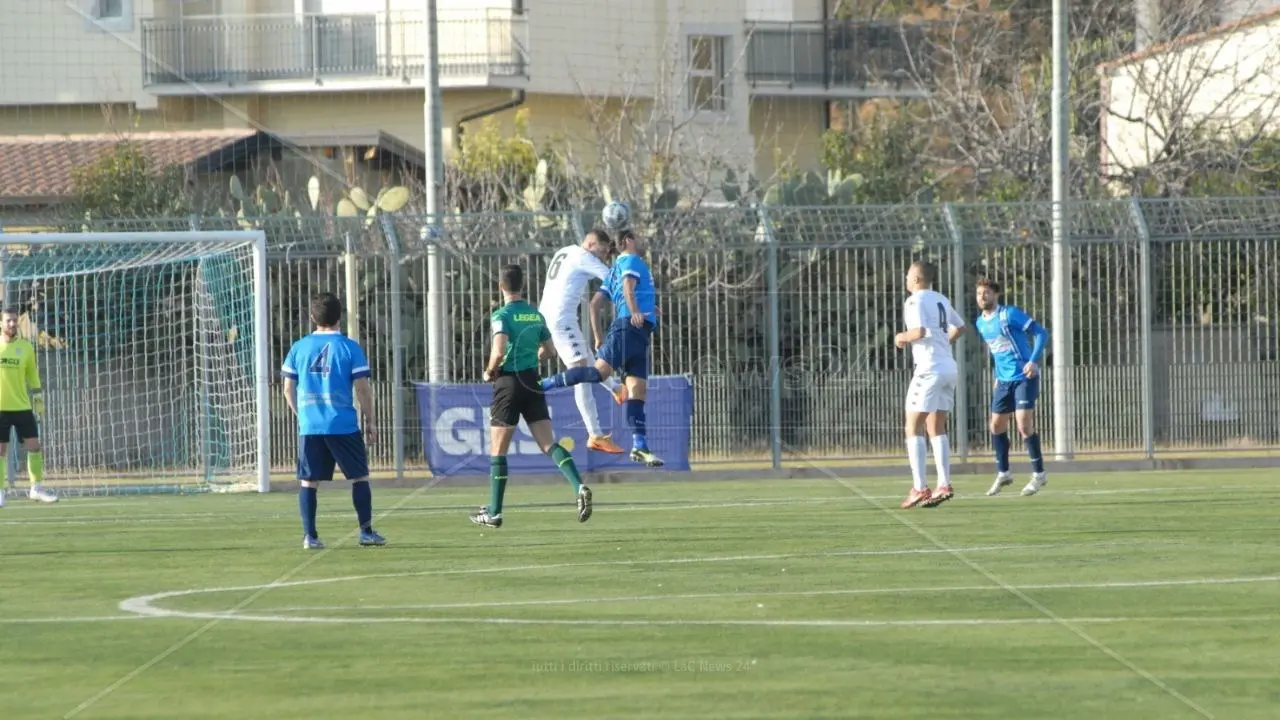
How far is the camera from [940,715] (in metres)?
7.62

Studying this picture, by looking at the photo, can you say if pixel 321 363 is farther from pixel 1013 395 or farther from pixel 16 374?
pixel 1013 395

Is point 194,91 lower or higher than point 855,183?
higher

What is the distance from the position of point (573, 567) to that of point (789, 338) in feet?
40.1

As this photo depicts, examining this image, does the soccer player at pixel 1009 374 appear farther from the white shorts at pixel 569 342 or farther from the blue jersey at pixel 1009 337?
the white shorts at pixel 569 342

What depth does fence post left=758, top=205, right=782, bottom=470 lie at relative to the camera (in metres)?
23.6

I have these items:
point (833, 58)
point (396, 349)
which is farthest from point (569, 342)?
point (833, 58)

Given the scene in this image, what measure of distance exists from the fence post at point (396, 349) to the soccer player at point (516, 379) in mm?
8405

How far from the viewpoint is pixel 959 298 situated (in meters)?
23.7

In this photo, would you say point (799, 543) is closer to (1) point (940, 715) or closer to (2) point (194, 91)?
(1) point (940, 715)

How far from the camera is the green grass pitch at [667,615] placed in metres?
8.09

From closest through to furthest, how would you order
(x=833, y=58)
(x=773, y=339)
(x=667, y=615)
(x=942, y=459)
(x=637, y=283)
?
(x=667, y=615) → (x=942, y=459) → (x=637, y=283) → (x=773, y=339) → (x=833, y=58)

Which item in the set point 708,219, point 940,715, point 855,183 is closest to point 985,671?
point 940,715

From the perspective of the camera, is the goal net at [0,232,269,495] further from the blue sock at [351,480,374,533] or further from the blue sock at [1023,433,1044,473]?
the blue sock at [1023,433,1044,473]

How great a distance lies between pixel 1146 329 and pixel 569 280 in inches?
382
